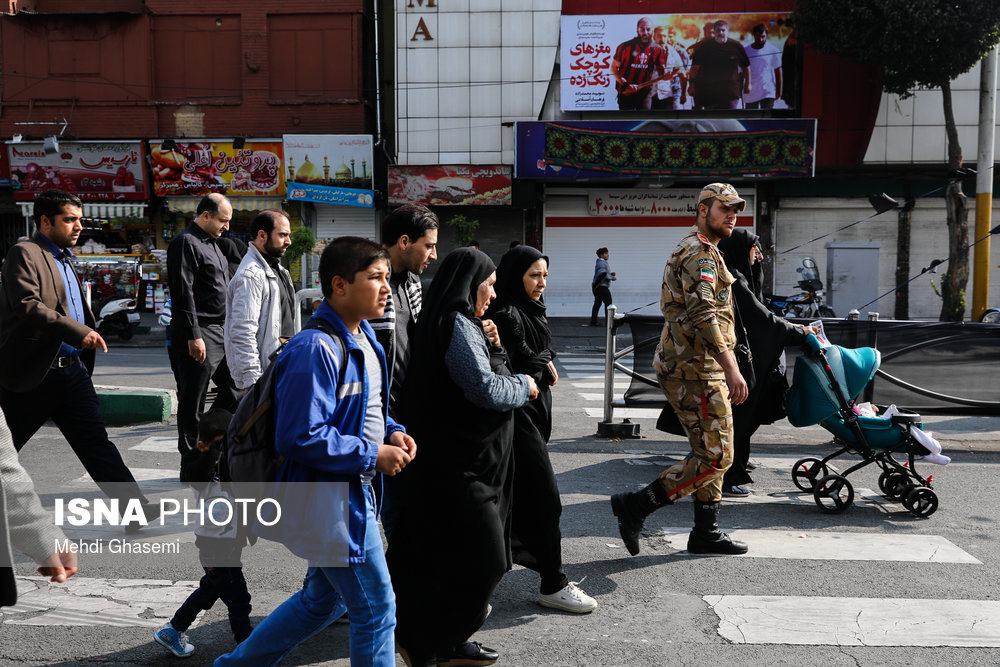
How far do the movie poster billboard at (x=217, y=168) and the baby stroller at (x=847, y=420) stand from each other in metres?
18.7

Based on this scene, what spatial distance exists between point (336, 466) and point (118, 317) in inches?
606

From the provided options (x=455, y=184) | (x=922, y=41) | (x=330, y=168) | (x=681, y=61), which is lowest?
(x=455, y=184)

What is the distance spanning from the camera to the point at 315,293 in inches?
307

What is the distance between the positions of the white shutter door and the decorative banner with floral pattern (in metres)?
4.32

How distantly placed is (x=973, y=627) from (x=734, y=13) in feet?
66.2

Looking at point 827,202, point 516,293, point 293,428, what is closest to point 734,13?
point 827,202

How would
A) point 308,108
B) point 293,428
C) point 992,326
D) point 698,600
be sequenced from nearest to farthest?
point 293,428 < point 698,600 < point 992,326 < point 308,108

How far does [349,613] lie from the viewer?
2.75 metres

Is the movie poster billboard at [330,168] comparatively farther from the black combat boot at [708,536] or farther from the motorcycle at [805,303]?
the black combat boot at [708,536]

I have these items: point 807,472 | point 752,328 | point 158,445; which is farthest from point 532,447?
point 158,445

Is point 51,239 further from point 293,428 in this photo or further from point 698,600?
point 698,600

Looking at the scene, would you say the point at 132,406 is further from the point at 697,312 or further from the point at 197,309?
the point at 697,312

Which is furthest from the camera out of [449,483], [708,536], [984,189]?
[984,189]

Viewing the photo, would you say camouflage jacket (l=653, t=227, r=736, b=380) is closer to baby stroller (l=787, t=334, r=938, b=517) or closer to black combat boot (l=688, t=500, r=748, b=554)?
black combat boot (l=688, t=500, r=748, b=554)
